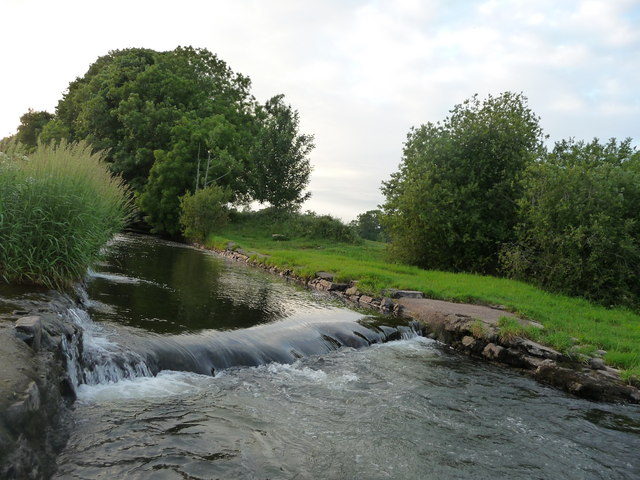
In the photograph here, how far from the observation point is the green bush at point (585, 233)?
634 inches

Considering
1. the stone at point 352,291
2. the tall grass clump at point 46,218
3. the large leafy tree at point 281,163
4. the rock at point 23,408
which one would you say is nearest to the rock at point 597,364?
the stone at point 352,291

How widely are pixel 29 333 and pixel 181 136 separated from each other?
36.1 m

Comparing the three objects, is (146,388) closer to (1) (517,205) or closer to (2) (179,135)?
(1) (517,205)

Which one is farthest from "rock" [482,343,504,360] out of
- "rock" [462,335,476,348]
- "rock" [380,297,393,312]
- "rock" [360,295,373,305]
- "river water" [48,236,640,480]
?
"rock" [360,295,373,305]

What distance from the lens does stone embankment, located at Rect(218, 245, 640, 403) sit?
884 cm

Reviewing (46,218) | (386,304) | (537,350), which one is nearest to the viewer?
(46,218)

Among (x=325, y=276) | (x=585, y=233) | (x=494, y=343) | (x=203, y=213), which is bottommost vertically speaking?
(x=494, y=343)

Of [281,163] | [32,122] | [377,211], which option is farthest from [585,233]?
[32,122]

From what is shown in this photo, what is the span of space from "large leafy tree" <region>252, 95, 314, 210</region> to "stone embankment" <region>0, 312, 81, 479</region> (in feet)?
125

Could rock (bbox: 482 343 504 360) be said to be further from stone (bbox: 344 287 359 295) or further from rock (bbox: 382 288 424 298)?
stone (bbox: 344 287 359 295)

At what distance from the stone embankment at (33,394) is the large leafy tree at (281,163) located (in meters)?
38.0

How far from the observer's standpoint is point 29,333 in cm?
568

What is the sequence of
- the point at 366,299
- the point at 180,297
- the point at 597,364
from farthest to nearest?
the point at 366,299
the point at 180,297
the point at 597,364

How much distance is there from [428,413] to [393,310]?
7530mm
